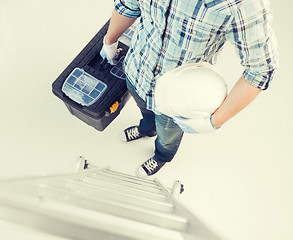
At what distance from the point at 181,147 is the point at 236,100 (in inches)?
32.3

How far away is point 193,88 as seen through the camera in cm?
78

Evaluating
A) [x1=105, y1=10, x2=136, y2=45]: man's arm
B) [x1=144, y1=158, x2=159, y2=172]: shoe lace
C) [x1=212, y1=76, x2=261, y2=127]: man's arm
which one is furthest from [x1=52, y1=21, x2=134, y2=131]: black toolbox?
[x1=212, y1=76, x2=261, y2=127]: man's arm

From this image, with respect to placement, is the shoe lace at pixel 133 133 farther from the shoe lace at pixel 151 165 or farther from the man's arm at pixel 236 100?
the man's arm at pixel 236 100

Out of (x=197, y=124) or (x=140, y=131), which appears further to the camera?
(x=140, y=131)

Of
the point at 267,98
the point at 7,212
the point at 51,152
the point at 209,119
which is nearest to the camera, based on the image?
the point at 7,212

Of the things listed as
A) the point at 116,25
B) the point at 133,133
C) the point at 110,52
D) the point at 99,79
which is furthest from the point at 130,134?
the point at 116,25

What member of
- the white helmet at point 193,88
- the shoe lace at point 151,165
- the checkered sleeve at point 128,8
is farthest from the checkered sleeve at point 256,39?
the shoe lace at point 151,165

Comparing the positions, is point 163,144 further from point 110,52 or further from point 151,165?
point 110,52

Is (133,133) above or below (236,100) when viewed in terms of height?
below

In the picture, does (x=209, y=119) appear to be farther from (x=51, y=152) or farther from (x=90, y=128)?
(x=51, y=152)

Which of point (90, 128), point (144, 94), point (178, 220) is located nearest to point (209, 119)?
point (144, 94)

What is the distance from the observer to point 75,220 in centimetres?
34

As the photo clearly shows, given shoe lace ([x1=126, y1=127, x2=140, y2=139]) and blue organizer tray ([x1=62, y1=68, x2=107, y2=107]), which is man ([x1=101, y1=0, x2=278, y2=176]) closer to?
blue organizer tray ([x1=62, y1=68, x2=107, y2=107])

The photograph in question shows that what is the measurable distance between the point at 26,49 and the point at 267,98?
60.2 inches
